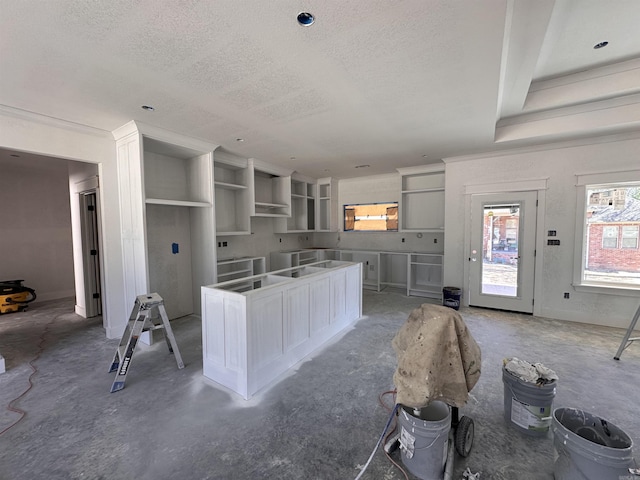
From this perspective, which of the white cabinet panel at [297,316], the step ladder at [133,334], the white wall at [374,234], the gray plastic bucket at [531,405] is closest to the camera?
the gray plastic bucket at [531,405]

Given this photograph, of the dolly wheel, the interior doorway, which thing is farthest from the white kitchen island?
the interior doorway

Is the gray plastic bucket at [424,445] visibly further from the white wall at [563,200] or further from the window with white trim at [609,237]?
the window with white trim at [609,237]

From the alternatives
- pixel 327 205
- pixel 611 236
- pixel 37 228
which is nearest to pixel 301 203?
pixel 327 205

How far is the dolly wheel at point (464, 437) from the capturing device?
171 cm

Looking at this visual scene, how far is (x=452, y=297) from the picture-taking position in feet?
15.7

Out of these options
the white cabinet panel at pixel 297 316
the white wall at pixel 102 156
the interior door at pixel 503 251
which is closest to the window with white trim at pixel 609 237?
the interior door at pixel 503 251

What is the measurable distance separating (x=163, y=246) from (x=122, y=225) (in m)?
0.65

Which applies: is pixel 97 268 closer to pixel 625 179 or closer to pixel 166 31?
pixel 166 31

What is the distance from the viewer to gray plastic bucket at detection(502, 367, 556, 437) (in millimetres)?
1862

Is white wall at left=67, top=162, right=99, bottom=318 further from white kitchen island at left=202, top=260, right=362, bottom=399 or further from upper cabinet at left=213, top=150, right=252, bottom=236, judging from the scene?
white kitchen island at left=202, top=260, right=362, bottom=399

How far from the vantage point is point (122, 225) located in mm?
3580

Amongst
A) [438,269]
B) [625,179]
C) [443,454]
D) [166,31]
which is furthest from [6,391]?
[625,179]

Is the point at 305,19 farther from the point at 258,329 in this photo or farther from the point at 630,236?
the point at 630,236

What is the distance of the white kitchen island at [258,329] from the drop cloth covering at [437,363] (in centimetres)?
131
